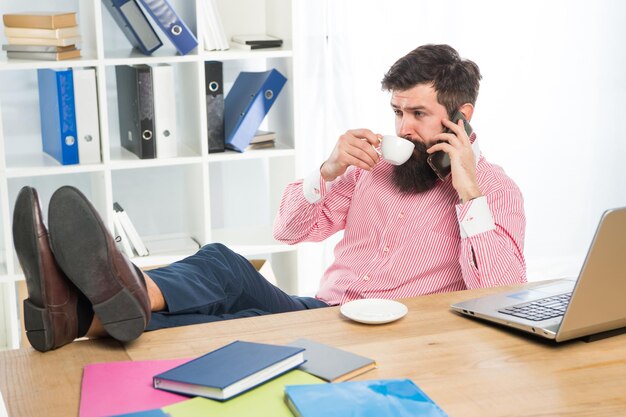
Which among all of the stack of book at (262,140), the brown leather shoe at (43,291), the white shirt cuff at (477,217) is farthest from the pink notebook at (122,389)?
the stack of book at (262,140)

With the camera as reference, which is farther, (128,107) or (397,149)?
(128,107)

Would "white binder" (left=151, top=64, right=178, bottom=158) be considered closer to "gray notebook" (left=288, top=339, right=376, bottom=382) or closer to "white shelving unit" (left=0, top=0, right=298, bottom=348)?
"white shelving unit" (left=0, top=0, right=298, bottom=348)

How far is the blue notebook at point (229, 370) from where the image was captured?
138cm

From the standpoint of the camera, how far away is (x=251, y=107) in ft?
10.5

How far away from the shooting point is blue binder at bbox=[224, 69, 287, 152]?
3.21 m

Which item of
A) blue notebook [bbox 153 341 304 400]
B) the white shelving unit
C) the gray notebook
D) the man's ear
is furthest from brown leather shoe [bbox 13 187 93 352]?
the white shelving unit

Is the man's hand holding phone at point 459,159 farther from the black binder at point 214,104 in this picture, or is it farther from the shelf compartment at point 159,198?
the shelf compartment at point 159,198

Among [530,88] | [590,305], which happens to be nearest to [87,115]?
[590,305]

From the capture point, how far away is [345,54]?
3.66m

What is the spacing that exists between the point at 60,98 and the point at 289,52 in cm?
81

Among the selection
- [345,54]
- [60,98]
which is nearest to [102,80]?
[60,98]

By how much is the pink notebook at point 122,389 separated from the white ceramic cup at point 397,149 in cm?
94

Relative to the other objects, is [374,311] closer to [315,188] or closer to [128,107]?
[315,188]

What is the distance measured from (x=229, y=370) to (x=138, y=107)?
1.82m
